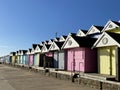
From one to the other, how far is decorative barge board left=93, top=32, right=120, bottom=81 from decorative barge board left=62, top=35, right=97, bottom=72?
2296 millimetres

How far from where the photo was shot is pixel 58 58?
35219 millimetres

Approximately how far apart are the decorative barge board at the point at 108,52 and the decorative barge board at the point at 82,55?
7.53 feet

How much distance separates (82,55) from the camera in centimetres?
2697

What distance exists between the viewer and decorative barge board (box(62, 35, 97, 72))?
26.5 m

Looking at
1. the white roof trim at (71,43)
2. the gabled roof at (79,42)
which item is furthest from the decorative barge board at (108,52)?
the white roof trim at (71,43)

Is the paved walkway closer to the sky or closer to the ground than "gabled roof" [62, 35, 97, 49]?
closer to the ground

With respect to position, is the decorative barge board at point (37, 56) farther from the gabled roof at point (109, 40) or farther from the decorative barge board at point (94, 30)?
the gabled roof at point (109, 40)

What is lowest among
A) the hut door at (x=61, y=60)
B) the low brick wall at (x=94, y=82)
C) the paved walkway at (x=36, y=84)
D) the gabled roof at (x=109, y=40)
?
the paved walkway at (x=36, y=84)

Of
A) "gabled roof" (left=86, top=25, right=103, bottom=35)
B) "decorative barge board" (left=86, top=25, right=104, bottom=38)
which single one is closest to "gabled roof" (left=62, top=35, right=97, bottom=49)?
"decorative barge board" (left=86, top=25, right=104, bottom=38)

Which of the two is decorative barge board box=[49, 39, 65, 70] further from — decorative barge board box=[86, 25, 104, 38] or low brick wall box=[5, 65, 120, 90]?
low brick wall box=[5, 65, 120, 90]

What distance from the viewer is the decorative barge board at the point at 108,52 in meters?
20.7

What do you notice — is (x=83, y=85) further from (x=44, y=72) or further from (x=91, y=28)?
(x=91, y=28)

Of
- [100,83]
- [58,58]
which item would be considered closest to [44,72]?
[58,58]

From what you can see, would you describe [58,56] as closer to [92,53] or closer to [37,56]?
[92,53]
